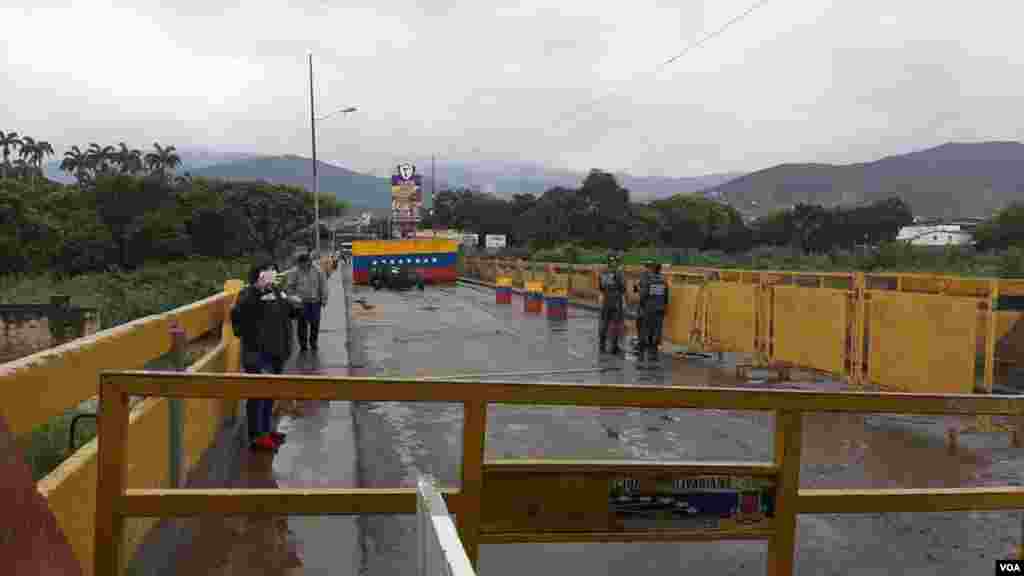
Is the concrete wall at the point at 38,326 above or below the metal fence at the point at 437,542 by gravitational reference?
below

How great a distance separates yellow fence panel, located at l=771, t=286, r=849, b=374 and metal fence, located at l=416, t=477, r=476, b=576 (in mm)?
9266

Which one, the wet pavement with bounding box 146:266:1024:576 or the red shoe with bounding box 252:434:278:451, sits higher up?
the red shoe with bounding box 252:434:278:451

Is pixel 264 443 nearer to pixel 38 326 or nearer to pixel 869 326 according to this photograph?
pixel 869 326

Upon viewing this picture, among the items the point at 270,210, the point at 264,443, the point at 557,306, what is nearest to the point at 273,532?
the point at 264,443

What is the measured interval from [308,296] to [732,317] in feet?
21.9

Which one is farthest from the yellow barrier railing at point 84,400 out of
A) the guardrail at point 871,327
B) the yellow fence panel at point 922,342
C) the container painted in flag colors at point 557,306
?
the container painted in flag colors at point 557,306

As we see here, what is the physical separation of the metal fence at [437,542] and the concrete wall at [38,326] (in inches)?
1165

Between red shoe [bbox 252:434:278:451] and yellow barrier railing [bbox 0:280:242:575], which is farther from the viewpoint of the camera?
red shoe [bbox 252:434:278:451]

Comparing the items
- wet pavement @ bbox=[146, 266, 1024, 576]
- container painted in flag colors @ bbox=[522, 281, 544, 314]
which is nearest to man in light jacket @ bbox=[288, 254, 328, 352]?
wet pavement @ bbox=[146, 266, 1024, 576]

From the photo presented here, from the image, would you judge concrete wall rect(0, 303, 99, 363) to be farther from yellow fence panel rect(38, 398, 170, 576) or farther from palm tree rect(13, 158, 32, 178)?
palm tree rect(13, 158, 32, 178)

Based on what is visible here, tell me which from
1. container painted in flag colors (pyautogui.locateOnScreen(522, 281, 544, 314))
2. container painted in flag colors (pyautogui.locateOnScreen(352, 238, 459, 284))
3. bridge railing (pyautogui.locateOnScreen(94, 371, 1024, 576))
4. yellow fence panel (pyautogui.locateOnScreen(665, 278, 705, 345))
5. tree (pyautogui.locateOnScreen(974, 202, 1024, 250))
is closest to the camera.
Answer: bridge railing (pyautogui.locateOnScreen(94, 371, 1024, 576))

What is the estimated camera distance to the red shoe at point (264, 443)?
21.8 ft

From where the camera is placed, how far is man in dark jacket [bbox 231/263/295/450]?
671cm

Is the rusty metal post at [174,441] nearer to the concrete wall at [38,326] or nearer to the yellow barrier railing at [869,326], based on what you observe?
the yellow barrier railing at [869,326]
